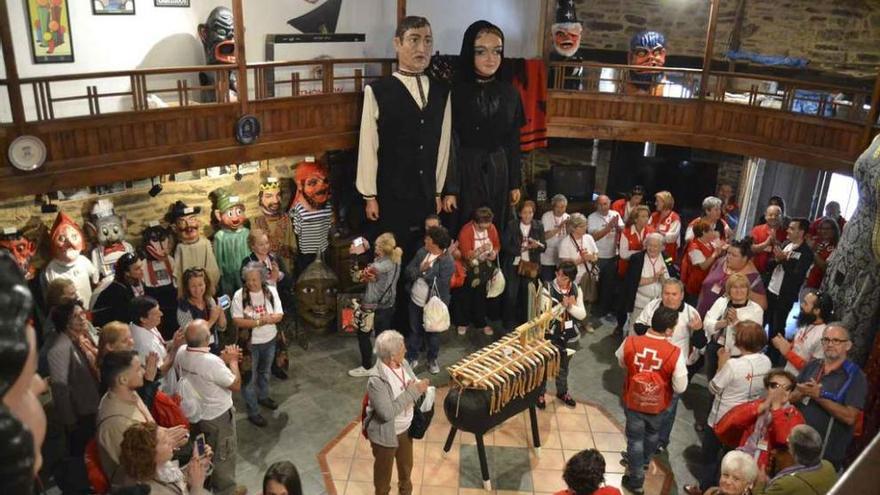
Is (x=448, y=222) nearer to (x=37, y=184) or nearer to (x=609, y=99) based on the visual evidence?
(x=609, y=99)

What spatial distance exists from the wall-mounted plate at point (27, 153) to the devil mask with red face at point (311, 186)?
9.54 feet

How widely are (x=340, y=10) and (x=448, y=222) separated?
2.95m

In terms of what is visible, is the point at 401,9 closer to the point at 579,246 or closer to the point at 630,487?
the point at 579,246

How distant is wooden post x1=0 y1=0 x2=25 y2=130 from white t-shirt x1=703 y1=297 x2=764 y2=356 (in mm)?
5806

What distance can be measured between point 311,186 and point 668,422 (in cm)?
465

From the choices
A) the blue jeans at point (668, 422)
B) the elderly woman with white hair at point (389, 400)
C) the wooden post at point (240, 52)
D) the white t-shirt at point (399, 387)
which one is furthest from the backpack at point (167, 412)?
the blue jeans at point (668, 422)

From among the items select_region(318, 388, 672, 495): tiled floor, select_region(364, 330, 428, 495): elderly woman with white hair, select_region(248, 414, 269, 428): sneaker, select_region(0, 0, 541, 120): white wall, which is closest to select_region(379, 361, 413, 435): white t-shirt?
select_region(364, 330, 428, 495): elderly woman with white hair

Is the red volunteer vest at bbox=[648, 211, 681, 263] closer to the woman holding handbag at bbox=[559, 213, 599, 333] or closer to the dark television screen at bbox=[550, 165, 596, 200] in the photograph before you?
the woman holding handbag at bbox=[559, 213, 599, 333]

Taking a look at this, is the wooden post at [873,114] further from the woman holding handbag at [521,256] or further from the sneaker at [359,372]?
the sneaker at [359,372]

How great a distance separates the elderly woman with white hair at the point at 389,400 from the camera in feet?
14.6

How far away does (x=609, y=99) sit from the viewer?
28.8ft

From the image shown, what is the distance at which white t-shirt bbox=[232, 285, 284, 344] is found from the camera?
5836 mm

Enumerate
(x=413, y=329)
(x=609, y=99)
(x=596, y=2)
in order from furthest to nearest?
1. (x=596, y=2)
2. (x=609, y=99)
3. (x=413, y=329)

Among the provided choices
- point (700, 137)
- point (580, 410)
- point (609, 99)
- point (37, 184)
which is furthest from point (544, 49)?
point (37, 184)
